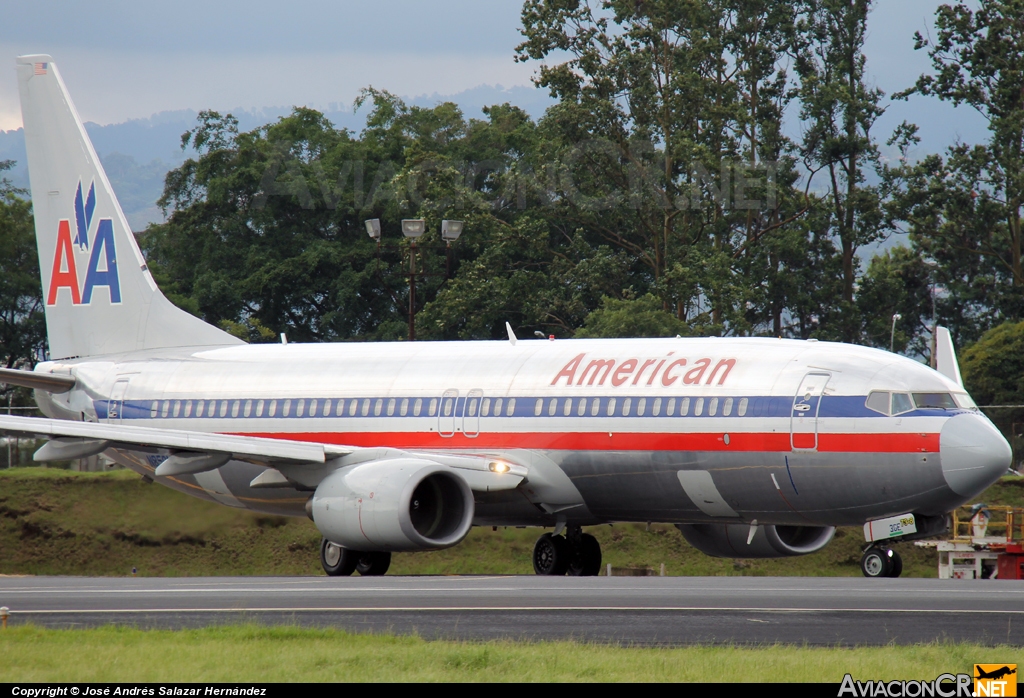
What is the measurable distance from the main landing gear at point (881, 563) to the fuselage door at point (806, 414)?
2420 mm

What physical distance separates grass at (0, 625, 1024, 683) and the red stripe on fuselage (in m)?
8.56

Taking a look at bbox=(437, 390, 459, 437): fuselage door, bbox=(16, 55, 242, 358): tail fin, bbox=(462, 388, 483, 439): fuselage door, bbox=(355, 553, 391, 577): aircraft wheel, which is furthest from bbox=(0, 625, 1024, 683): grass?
bbox=(16, 55, 242, 358): tail fin

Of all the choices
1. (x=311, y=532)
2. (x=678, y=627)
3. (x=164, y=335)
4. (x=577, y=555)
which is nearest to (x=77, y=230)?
(x=164, y=335)

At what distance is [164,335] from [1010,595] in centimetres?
1881

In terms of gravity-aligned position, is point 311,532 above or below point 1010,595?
below

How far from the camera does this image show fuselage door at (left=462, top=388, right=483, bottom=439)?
25.2m

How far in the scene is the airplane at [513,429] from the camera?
69.8ft

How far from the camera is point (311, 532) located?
38.1m

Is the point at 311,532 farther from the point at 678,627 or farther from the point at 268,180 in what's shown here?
the point at 268,180

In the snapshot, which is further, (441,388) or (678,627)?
(441,388)

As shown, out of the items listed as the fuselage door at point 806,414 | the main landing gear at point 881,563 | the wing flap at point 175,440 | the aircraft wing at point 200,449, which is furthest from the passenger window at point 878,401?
Result: the wing flap at point 175,440

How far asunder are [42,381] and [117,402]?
156cm

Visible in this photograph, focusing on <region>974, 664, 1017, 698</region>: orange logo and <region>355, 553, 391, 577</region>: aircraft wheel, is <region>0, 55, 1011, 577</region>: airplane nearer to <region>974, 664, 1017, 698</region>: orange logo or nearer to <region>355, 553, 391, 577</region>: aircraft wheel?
<region>355, 553, 391, 577</region>: aircraft wheel

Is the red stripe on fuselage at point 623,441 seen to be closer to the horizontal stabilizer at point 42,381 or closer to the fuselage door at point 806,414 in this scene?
the fuselage door at point 806,414
